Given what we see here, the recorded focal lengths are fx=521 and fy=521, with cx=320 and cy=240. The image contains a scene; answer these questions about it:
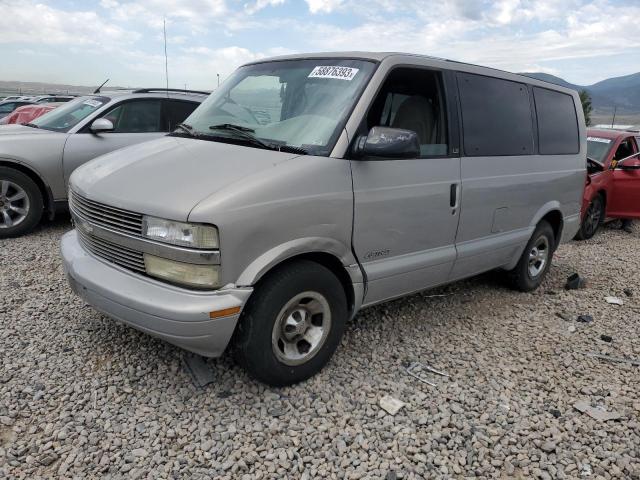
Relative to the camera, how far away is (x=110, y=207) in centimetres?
296

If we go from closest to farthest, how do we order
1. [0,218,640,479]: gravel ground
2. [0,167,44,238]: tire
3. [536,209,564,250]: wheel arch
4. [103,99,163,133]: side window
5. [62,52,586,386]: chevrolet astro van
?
[0,218,640,479]: gravel ground, [62,52,586,386]: chevrolet astro van, [536,209,564,250]: wheel arch, [0,167,44,238]: tire, [103,99,163,133]: side window

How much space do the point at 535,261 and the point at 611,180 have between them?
13.0 feet

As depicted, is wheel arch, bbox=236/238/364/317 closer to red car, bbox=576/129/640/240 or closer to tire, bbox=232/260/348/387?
tire, bbox=232/260/348/387

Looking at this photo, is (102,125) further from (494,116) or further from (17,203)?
(494,116)

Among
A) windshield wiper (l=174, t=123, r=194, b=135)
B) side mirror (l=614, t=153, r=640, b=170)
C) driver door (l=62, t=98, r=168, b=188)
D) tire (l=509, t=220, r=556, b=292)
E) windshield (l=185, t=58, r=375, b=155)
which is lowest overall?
tire (l=509, t=220, r=556, b=292)

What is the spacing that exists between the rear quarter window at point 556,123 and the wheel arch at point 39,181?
17.6 feet

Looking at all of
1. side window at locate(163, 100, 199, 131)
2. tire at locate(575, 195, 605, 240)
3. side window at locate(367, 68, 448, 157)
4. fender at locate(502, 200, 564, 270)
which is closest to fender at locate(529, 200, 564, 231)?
fender at locate(502, 200, 564, 270)

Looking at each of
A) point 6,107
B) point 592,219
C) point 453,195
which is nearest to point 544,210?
point 453,195

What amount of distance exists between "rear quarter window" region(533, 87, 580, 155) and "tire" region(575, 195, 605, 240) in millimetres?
3116

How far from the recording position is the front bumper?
2641mm

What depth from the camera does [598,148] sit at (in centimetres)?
837

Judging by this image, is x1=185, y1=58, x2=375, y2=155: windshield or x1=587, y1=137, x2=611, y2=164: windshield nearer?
x1=185, y1=58, x2=375, y2=155: windshield

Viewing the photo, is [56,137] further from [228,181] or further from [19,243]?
[228,181]

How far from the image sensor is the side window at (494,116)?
12.9 feet
